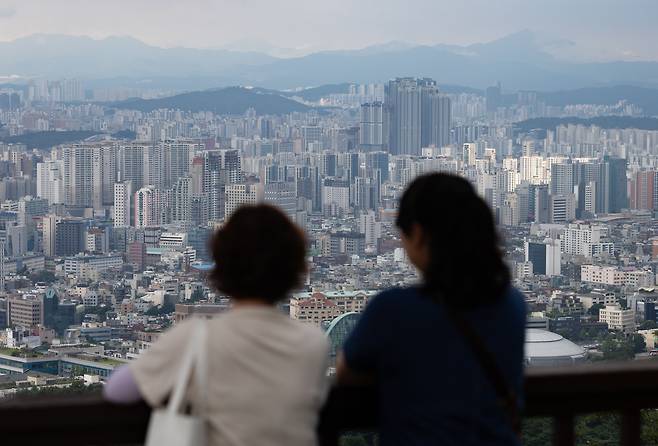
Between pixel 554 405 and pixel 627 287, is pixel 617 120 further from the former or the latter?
pixel 554 405

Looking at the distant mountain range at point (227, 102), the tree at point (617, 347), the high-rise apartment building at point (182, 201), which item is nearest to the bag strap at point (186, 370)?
the tree at point (617, 347)

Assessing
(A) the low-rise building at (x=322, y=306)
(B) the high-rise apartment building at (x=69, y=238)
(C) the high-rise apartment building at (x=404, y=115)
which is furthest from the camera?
(C) the high-rise apartment building at (x=404, y=115)

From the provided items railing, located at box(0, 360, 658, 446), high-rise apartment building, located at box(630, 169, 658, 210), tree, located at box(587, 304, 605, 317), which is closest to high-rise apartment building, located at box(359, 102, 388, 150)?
high-rise apartment building, located at box(630, 169, 658, 210)

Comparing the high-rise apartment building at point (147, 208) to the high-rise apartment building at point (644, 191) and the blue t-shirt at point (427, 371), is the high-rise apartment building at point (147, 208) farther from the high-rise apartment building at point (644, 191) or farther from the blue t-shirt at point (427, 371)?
the blue t-shirt at point (427, 371)

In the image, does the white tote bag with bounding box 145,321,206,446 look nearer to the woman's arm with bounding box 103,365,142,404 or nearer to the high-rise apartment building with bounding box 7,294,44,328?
the woman's arm with bounding box 103,365,142,404

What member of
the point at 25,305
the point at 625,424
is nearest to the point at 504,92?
the point at 25,305

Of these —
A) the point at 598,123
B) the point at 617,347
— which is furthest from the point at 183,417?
the point at 598,123
